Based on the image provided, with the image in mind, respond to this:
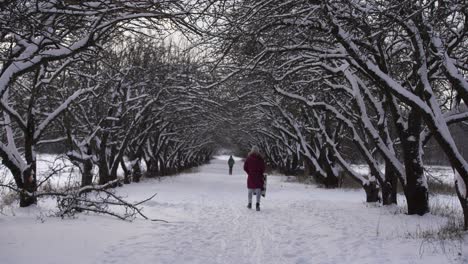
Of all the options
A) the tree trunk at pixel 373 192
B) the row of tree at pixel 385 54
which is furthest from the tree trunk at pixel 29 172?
the tree trunk at pixel 373 192

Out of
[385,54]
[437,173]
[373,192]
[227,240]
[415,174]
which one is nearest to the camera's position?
[227,240]

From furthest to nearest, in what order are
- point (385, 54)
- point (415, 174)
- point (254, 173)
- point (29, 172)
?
point (254, 173) < point (385, 54) < point (29, 172) < point (415, 174)

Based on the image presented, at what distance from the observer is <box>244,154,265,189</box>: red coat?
1315 cm

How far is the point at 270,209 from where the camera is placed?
512 inches

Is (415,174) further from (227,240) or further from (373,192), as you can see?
(227,240)

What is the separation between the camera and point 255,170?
524 inches

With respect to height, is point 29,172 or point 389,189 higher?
point 29,172

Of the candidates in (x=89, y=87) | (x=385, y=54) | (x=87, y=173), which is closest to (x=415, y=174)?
(x=385, y=54)

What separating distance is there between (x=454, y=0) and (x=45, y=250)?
6.48 meters

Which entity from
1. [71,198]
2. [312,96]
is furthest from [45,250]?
[312,96]

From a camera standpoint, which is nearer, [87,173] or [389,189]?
[389,189]

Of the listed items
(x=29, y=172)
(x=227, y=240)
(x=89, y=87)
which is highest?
(x=89, y=87)

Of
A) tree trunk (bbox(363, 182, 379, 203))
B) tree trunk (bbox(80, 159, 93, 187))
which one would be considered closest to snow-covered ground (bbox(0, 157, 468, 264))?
tree trunk (bbox(363, 182, 379, 203))

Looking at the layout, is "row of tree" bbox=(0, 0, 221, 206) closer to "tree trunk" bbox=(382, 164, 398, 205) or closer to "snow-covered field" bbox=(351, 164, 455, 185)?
"tree trunk" bbox=(382, 164, 398, 205)
